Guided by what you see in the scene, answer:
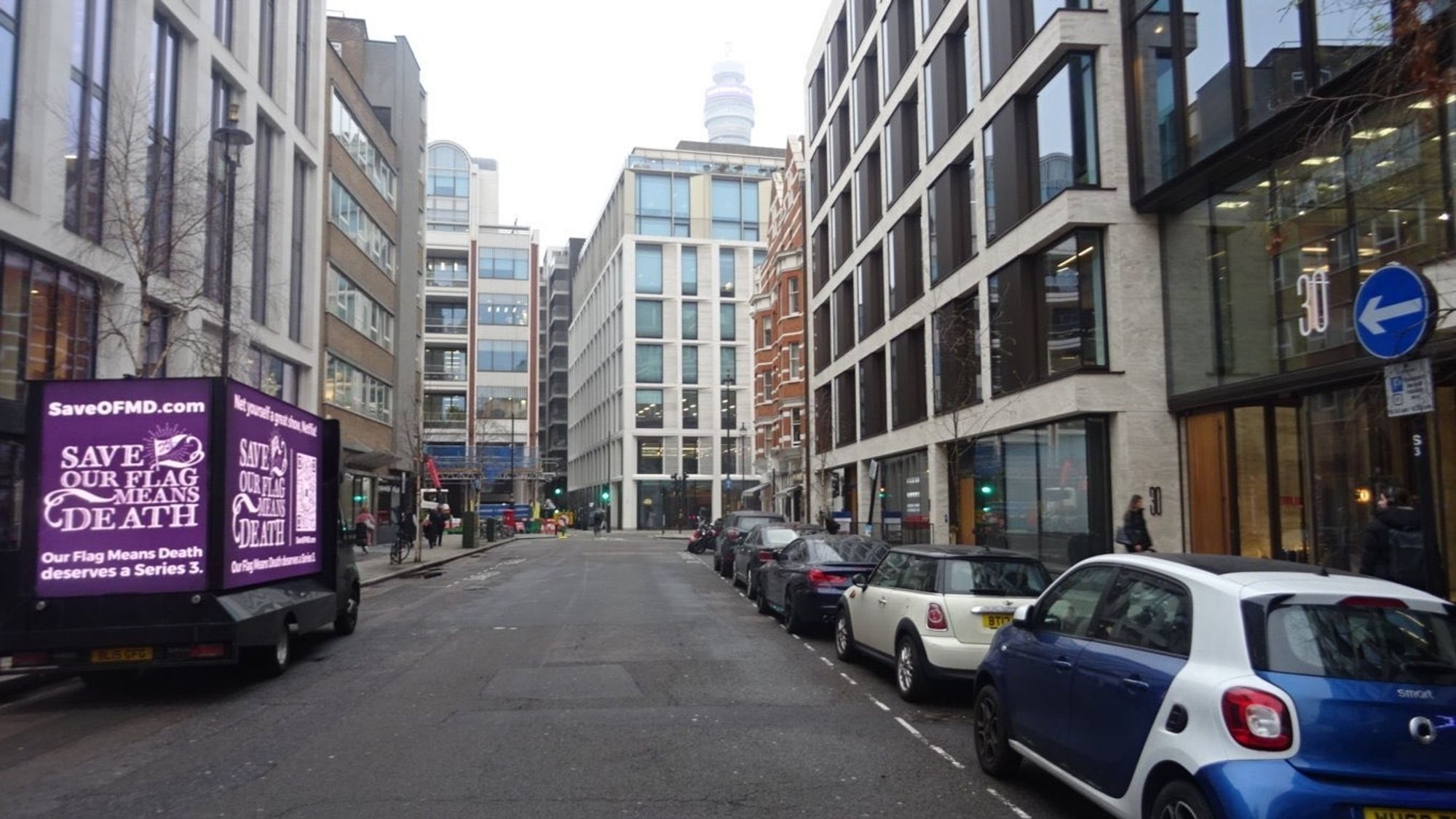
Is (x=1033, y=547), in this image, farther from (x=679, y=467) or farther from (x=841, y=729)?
(x=679, y=467)

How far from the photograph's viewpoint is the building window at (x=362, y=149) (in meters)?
37.5

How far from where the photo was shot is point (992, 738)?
670 centimetres

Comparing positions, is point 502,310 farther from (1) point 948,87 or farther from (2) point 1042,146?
(2) point 1042,146

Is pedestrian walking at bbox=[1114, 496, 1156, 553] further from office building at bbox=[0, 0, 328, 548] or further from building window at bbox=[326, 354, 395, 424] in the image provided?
building window at bbox=[326, 354, 395, 424]

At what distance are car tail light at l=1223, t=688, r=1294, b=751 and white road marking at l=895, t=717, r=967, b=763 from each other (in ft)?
9.75

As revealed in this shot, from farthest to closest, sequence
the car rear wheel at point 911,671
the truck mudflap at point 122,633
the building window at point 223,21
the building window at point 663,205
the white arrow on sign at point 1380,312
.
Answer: the building window at point 663,205 → the building window at point 223,21 → the truck mudflap at point 122,633 → the car rear wheel at point 911,671 → the white arrow on sign at point 1380,312

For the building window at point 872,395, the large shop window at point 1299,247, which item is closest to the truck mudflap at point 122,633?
the large shop window at point 1299,247

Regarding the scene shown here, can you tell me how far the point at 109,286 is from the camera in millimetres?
20234

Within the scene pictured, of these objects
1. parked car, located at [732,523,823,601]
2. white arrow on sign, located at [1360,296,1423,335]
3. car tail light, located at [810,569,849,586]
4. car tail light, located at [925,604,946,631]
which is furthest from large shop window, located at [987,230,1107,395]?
white arrow on sign, located at [1360,296,1423,335]

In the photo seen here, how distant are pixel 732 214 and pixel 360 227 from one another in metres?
51.8

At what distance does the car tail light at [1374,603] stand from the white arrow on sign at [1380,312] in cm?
256

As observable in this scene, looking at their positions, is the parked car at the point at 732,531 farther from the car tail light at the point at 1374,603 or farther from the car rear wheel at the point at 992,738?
the car tail light at the point at 1374,603

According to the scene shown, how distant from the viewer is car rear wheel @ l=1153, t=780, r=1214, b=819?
4.28 metres

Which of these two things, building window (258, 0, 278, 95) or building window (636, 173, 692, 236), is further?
building window (636, 173, 692, 236)
